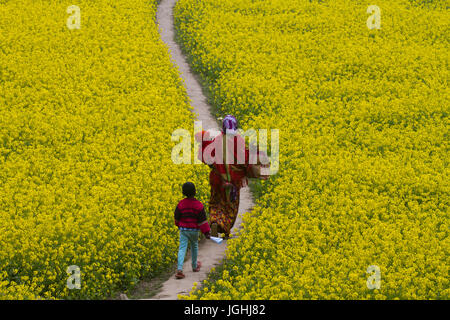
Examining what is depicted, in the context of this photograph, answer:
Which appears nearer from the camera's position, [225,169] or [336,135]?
[225,169]

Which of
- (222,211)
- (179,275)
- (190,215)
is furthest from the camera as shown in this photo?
(222,211)

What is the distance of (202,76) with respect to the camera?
2238cm

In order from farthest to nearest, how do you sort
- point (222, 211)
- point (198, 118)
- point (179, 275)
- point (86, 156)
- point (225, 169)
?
point (198, 118) < point (86, 156) < point (222, 211) < point (225, 169) < point (179, 275)

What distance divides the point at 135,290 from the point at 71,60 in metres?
12.2

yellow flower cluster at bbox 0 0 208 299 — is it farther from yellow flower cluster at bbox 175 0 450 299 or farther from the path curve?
yellow flower cluster at bbox 175 0 450 299

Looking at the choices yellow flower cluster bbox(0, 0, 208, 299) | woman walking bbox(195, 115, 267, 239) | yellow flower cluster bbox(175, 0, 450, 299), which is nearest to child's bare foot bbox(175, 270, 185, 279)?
yellow flower cluster bbox(175, 0, 450, 299)

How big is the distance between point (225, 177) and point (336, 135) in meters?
6.12

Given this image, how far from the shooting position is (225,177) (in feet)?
37.3

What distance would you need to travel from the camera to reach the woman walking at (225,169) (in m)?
11.2

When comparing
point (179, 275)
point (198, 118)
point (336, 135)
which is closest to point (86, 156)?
point (179, 275)

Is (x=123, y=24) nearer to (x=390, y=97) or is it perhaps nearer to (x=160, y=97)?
(x=160, y=97)

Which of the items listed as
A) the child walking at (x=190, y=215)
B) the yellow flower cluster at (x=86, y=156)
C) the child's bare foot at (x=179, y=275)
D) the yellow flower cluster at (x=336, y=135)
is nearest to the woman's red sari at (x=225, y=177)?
the yellow flower cluster at (x=336, y=135)

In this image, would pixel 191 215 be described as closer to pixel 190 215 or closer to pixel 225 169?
pixel 190 215
